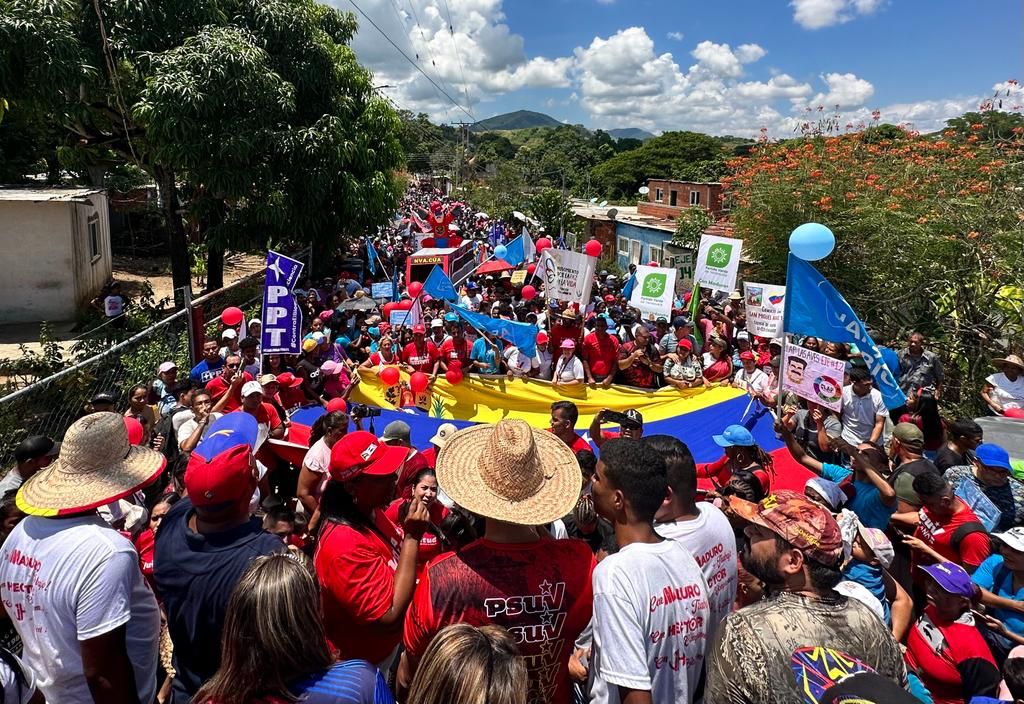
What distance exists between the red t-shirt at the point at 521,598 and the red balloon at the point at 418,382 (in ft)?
18.2

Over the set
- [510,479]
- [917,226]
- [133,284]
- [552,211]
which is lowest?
[133,284]

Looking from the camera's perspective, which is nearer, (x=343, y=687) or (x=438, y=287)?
(x=343, y=687)

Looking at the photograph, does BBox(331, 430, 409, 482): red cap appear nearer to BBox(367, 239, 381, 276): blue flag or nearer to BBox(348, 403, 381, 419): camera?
BBox(348, 403, 381, 419): camera

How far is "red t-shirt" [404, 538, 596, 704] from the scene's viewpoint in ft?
6.86

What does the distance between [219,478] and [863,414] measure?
19.1 ft

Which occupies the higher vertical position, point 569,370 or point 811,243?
point 811,243

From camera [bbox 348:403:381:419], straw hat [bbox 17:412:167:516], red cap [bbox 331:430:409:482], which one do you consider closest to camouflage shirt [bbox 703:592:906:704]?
red cap [bbox 331:430:409:482]

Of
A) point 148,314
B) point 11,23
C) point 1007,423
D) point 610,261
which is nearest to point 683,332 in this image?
point 1007,423

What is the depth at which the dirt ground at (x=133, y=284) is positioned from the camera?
42.1 ft

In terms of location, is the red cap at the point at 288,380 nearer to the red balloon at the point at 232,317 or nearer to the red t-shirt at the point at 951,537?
the red balloon at the point at 232,317

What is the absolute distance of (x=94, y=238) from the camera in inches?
639

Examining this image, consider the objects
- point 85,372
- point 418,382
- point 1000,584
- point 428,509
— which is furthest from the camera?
point 418,382

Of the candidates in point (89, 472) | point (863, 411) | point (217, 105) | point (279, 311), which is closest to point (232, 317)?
point (279, 311)

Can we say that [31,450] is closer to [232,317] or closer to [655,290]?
[232,317]
